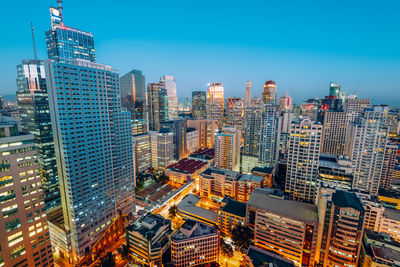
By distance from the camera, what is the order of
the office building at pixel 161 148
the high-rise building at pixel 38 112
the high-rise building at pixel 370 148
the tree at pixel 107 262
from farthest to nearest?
the office building at pixel 161 148
the high-rise building at pixel 370 148
the high-rise building at pixel 38 112
the tree at pixel 107 262

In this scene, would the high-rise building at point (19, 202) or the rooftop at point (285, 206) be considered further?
the rooftop at point (285, 206)

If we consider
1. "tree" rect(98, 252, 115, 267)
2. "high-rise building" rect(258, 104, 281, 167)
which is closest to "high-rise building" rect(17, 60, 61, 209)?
"tree" rect(98, 252, 115, 267)

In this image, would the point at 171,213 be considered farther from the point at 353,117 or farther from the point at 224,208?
the point at 353,117

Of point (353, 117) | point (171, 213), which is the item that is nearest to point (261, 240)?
point (171, 213)

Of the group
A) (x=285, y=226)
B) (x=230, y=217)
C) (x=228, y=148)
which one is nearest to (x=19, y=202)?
(x=230, y=217)

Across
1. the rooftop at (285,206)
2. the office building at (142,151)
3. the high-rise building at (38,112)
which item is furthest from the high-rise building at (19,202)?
the office building at (142,151)

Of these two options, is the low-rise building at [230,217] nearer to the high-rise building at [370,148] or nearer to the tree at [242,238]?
the tree at [242,238]
